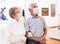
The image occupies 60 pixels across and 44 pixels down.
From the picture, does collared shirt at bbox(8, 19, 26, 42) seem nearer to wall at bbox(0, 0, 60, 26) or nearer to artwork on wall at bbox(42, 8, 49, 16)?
wall at bbox(0, 0, 60, 26)

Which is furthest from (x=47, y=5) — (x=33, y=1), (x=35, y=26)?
(x=35, y=26)

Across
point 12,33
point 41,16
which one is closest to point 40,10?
point 41,16

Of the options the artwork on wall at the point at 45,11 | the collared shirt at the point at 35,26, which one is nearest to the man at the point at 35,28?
the collared shirt at the point at 35,26

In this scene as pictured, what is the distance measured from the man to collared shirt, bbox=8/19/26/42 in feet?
0.24

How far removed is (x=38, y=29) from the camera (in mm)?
1715

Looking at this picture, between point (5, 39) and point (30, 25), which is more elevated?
point (30, 25)

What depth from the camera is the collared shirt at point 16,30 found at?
1.56m

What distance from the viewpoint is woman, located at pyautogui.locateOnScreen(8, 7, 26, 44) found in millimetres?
1568

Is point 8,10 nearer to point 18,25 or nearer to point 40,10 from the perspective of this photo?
point 18,25

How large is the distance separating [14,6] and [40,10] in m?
0.35

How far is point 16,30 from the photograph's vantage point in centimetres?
159

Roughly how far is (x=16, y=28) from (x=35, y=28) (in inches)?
10.0

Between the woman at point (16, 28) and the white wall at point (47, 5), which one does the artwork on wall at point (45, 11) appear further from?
the woman at point (16, 28)

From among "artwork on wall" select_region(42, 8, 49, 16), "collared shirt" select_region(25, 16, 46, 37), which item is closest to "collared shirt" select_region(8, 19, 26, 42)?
"collared shirt" select_region(25, 16, 46, 37)
